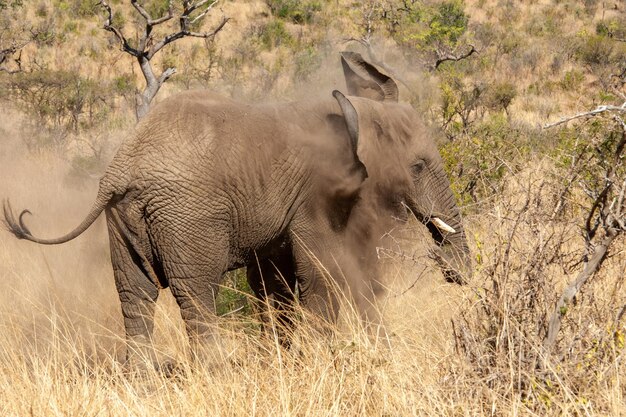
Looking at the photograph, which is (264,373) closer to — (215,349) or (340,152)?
(215,349)

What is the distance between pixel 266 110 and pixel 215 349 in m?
1.46

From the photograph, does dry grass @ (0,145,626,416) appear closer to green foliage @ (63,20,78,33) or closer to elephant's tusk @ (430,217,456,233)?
elephant's tusk @ (430,217,456,233)

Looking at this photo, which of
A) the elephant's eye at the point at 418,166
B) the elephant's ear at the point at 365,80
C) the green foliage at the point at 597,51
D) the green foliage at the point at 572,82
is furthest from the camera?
the green foliage at the point at 597,51

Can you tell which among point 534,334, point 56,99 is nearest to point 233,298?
point 534,334

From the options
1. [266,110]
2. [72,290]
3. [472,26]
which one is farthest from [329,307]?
[472,26]

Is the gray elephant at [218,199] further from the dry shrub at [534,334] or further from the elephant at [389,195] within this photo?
the dry shrub at [534,334]

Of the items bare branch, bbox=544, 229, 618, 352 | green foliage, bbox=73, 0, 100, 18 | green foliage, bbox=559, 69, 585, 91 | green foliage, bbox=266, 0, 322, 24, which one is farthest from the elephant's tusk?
green foliage, bbox=266, 0, 322, 24

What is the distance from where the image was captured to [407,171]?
20.1 feet

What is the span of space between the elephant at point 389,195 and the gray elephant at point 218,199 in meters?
0.12

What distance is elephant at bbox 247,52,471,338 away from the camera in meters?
5.96

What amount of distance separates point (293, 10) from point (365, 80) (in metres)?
23.6

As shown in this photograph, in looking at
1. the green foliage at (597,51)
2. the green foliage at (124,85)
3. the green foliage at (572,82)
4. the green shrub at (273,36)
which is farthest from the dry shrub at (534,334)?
the green shrub at (273,36)

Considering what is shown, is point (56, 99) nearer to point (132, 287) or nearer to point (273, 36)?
point (132, 287)

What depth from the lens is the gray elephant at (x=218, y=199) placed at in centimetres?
523
